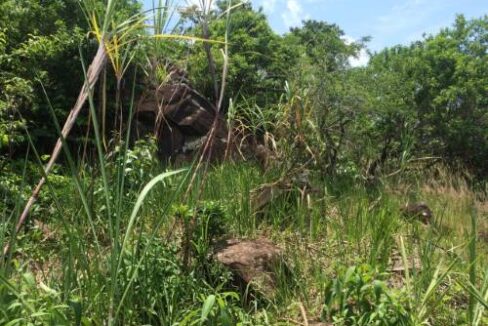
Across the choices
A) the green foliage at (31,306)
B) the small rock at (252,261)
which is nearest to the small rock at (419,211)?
the small rock at (252,261)

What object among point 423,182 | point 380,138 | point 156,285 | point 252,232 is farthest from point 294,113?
point 380,138

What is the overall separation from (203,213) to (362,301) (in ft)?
4.51

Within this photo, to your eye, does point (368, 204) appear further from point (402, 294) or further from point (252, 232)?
point (402, 294)

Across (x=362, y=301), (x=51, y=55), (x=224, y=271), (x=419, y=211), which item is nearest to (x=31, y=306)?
(x=224, y=271)

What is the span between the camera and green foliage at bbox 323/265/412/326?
9.02 ft

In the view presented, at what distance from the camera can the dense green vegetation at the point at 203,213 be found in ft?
7.45

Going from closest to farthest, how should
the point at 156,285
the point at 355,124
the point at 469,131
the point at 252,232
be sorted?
the point at 156,285 < the point at 252,232 < the point at 355,124 < the point at 469,131

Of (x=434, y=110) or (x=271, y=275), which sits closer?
(x=271, y=275)

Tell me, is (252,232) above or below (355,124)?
below

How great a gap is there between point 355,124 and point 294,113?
181 inches

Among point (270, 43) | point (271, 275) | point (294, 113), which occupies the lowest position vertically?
point (271, 275)

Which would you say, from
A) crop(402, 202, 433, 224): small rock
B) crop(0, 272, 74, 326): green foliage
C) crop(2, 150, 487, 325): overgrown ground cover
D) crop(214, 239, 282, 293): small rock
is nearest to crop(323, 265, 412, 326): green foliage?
crop(2, 150, 487, 325): overgrown ground cover

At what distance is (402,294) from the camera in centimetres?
310

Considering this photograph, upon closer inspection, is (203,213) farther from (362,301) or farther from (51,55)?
(51,55)
